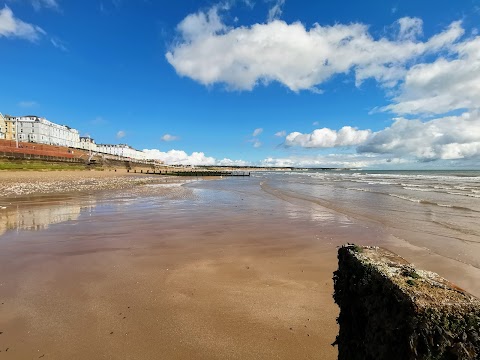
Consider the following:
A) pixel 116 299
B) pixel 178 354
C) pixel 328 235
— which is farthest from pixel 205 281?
pixel 328 235

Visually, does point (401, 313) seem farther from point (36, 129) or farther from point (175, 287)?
point (36, 129)

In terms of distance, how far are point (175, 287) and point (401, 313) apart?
14.6ft

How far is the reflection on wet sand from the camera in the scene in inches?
421

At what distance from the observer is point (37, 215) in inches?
508

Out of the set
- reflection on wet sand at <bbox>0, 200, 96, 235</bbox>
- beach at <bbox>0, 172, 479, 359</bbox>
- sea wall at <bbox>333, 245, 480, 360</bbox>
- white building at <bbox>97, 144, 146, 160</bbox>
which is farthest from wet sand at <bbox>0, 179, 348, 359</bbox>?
white building at <bbox>97, 144, 146, 160</bbox>

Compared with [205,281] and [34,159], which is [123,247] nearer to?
[205,281]

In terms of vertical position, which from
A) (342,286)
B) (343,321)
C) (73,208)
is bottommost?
(73,208)

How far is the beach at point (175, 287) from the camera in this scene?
3865 mm

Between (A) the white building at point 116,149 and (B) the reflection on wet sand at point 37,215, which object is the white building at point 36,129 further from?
(B) the reflection on wet sand at point 37,215

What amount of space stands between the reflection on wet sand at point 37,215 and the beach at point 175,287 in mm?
210

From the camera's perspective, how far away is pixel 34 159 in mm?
56188

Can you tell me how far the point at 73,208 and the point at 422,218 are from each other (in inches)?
692

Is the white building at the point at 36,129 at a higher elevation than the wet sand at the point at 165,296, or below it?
higher

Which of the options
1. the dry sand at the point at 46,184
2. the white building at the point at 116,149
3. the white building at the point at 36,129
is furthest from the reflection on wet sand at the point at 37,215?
the white building at the point at 116,149
